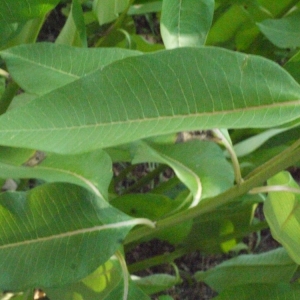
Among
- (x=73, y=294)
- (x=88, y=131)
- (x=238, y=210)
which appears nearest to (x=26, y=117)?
(x=88, y=131)

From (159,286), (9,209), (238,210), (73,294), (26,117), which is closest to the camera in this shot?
(26,117)

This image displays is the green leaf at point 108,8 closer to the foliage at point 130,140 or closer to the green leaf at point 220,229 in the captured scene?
the foliage at point 130,140

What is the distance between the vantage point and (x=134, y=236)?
544 millimetres

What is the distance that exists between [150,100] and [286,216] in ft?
0.82

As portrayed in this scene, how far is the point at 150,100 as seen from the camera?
1.14 feet

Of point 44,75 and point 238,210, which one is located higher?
point 44,75

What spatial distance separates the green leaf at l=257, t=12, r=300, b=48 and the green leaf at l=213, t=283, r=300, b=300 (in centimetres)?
33

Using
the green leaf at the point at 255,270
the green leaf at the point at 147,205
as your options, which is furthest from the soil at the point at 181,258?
the green leaf at the point at 147,205

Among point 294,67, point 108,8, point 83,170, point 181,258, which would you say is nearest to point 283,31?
point 294,67

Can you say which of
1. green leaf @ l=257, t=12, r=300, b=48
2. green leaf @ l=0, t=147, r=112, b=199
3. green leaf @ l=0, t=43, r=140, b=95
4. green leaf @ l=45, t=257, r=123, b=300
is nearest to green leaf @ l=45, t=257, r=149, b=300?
green leaf @ l=45, t=257, r=123, b=300

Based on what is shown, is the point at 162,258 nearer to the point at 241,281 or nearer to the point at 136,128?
the point at 241,281

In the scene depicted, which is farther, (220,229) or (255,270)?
(220,229)

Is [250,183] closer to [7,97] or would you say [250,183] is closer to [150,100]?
[150,100]

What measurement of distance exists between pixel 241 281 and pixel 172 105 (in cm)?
46
